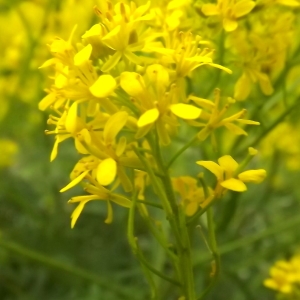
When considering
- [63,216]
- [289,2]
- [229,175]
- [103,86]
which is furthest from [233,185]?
[63,216]

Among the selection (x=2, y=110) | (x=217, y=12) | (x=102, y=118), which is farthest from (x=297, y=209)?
(x=102, y=118)

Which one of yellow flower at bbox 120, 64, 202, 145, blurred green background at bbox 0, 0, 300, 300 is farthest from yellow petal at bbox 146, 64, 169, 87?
blurred green background at bbox 0, 0, 300, 300

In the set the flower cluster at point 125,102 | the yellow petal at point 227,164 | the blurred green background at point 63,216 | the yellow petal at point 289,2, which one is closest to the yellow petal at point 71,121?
the flower cluster at point 125,102

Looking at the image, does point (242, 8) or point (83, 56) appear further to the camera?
point (242, 8)

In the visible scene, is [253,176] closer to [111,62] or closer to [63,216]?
[111,62]

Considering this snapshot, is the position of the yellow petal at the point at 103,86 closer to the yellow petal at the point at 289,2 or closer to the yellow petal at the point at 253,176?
the yellow petal at the point at 253,176

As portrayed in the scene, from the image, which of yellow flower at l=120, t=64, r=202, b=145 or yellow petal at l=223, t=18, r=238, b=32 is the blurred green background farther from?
yellow flower at l=120, t=64, r=202, b=145

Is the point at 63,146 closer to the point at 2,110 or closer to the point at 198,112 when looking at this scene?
the point at 2,110
